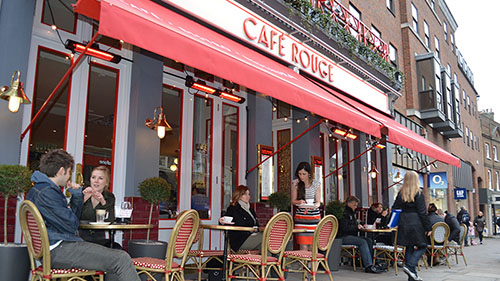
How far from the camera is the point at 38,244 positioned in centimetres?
327

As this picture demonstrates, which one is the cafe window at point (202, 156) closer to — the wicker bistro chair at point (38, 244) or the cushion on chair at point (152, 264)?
the cushion on chair at point (152, 264)

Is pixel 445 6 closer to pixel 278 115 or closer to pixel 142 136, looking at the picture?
pixel 278 115

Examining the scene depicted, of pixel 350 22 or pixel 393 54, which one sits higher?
pixel 393 54

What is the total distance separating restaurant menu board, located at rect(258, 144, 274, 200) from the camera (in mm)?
8852

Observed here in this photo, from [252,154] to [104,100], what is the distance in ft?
11.5

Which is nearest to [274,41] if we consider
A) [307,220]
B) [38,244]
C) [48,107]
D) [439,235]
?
[307,220]

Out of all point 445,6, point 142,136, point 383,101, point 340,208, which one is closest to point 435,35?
point 445,6

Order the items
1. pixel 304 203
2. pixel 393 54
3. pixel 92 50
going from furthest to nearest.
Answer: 1. pixel 393 54
2. pixel 304 203
3. pixel 92 50

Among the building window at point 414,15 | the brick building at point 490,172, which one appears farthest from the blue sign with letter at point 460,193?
the brick building at point 490,172

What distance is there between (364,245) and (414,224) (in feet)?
5.37

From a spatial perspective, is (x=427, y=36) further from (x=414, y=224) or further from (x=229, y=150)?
(x=414, y=224)

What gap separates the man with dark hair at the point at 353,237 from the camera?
7668 mm

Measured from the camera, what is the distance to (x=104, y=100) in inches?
255

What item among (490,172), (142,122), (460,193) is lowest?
(460,193)
